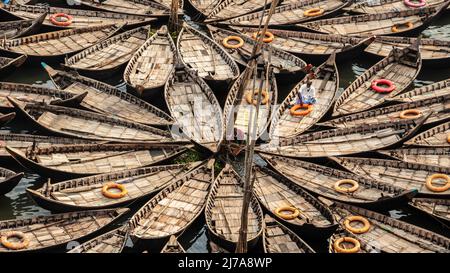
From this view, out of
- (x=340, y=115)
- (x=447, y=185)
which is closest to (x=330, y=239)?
(x=447, y=185)

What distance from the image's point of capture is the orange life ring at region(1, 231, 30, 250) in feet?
154

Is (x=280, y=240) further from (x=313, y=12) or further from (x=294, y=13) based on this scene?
(x=294, y=13)

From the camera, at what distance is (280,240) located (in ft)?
159

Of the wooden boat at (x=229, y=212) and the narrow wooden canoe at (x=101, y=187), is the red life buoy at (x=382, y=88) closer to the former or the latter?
the wooden boat at (x=229, y=212)

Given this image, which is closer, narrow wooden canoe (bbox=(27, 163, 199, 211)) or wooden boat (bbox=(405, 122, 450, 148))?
narrow wooden canoe (bbox=(27, 163, 199, 211))

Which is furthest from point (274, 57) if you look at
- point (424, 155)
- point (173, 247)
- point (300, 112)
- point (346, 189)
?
point (173, 247)

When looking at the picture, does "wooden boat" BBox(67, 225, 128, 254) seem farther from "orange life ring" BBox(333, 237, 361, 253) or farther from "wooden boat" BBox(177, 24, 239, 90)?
"wooden boat" BBox(177, 24, 239, 90)

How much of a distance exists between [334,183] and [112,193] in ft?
38.6

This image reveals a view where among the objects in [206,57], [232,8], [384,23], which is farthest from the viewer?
[232,8]

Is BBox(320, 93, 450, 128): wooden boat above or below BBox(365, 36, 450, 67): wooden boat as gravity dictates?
below

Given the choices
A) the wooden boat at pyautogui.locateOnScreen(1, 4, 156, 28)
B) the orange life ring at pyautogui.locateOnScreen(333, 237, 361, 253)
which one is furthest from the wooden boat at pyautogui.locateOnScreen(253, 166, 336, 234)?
the wooden boat at pyautogui.locateOnScreen(1, 4, 156, 28)

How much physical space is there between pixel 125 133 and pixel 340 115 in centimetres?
1255

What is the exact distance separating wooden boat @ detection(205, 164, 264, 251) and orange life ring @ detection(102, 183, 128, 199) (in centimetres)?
455

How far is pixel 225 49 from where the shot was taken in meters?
62.8
